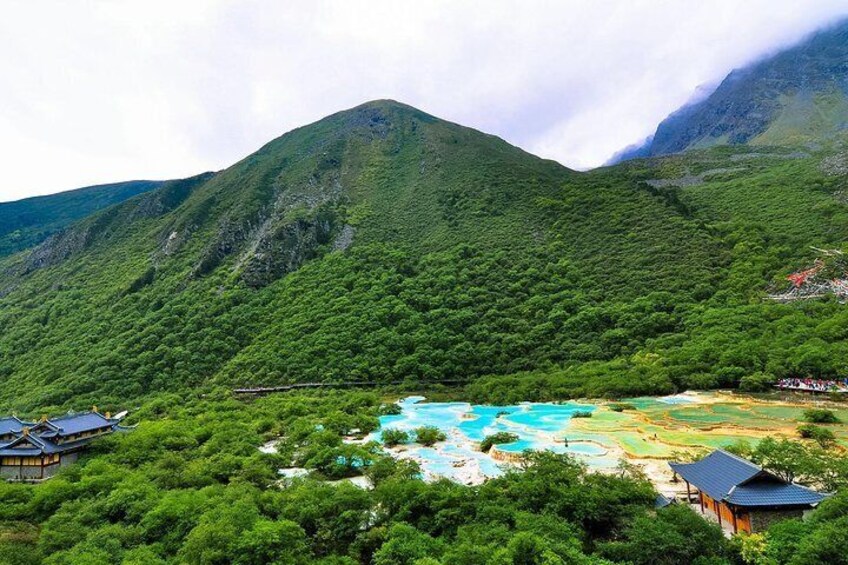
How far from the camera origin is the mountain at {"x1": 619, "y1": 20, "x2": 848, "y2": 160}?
434 feet

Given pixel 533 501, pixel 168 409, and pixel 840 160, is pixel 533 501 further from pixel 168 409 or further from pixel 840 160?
pixel 840 160

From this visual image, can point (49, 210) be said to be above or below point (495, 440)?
above

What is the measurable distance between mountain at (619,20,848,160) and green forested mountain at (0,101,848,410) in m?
34.4

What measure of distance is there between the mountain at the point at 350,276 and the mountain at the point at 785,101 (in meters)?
70.6

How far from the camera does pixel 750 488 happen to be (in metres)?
17.8

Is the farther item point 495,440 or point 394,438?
point 394,438

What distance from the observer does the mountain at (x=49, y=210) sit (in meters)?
139

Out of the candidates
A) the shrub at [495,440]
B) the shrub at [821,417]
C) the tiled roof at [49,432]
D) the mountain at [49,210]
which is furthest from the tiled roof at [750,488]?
the mountain at [49,210]

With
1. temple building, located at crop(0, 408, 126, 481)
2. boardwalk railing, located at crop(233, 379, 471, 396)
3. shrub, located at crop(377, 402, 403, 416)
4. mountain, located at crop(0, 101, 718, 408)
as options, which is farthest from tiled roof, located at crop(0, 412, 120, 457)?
mountain, located at crop(0, 101, 718, 408)

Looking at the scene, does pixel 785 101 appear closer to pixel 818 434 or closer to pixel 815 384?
pixel 815 384

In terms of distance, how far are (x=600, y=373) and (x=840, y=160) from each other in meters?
70.7

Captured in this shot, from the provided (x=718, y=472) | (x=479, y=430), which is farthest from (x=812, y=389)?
(x=718, y=472)

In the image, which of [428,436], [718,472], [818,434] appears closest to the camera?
[718,472]

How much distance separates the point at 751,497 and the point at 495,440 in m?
16.4
